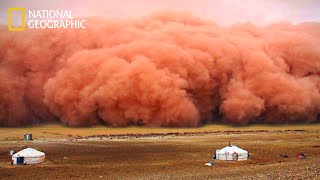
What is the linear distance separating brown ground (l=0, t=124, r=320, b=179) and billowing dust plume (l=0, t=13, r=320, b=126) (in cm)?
219

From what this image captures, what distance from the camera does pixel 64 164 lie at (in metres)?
15.6

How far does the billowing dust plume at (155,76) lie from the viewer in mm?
29656

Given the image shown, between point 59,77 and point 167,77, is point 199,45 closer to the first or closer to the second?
point 167,77

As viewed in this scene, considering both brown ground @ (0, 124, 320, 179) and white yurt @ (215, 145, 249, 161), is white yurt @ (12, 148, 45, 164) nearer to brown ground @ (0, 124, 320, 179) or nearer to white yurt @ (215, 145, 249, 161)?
brown ground @ (0, 124, 320, 179)

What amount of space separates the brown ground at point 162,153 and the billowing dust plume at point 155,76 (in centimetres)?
219

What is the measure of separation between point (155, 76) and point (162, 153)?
12.2 metres

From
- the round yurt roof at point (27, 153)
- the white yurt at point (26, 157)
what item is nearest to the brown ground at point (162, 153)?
the white yurt at point (26, 157)

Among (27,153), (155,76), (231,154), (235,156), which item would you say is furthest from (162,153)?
(155,76)

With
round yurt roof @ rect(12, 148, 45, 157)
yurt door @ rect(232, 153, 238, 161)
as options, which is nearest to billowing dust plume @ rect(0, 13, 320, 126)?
yurt door @ rect(232, 153, 238, 161)

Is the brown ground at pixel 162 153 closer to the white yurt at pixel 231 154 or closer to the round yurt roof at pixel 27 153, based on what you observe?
the white yurt at pixel 231 154

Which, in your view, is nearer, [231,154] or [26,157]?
[26,157]

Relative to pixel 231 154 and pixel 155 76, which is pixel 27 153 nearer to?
pixel 231 154

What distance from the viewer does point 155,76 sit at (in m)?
29.6

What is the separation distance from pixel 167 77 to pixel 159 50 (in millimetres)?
3159
